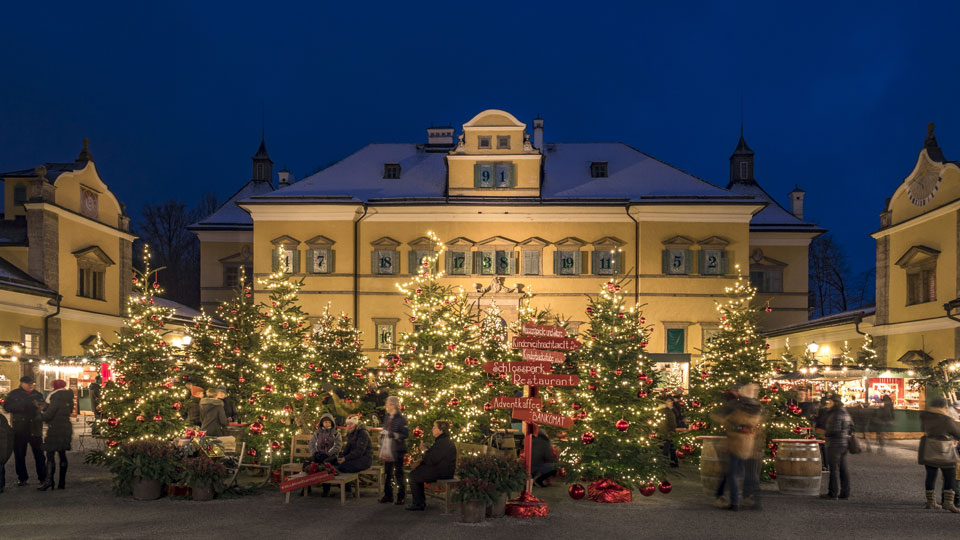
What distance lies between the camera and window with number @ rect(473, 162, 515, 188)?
4081cm

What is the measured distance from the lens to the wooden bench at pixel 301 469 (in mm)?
12789

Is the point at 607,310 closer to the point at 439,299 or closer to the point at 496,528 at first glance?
the point at 439,299

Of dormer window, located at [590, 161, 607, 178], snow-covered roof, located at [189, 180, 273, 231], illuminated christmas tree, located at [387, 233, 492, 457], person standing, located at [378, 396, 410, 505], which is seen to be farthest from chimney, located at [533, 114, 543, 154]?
person standing, located at [378, 396, 410, 505]

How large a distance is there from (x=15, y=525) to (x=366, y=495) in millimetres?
5012

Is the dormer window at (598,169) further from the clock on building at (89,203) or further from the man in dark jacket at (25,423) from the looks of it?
the man in dark jacket at (25,423)

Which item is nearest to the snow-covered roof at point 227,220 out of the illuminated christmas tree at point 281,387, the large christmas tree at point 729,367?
the illuminated christmas tree at point 281,387

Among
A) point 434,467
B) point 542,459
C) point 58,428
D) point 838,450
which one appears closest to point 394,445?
point 434,467

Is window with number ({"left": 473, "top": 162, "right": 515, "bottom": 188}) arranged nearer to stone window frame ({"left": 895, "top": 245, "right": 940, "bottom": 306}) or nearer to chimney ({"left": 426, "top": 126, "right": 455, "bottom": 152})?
chimney ({"left": 426, "top": 126, "right": 455, "bottom": 152})

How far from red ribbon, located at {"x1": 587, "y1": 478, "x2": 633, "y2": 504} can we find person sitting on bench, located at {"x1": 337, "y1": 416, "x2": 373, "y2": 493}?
3568mm

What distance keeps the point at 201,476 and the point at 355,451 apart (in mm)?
2356

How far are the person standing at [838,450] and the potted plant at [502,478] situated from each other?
5264mm

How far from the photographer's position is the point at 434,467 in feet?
40.2

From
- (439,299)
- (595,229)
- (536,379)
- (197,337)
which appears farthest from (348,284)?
(536,379)

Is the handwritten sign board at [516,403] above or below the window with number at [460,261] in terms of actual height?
below
